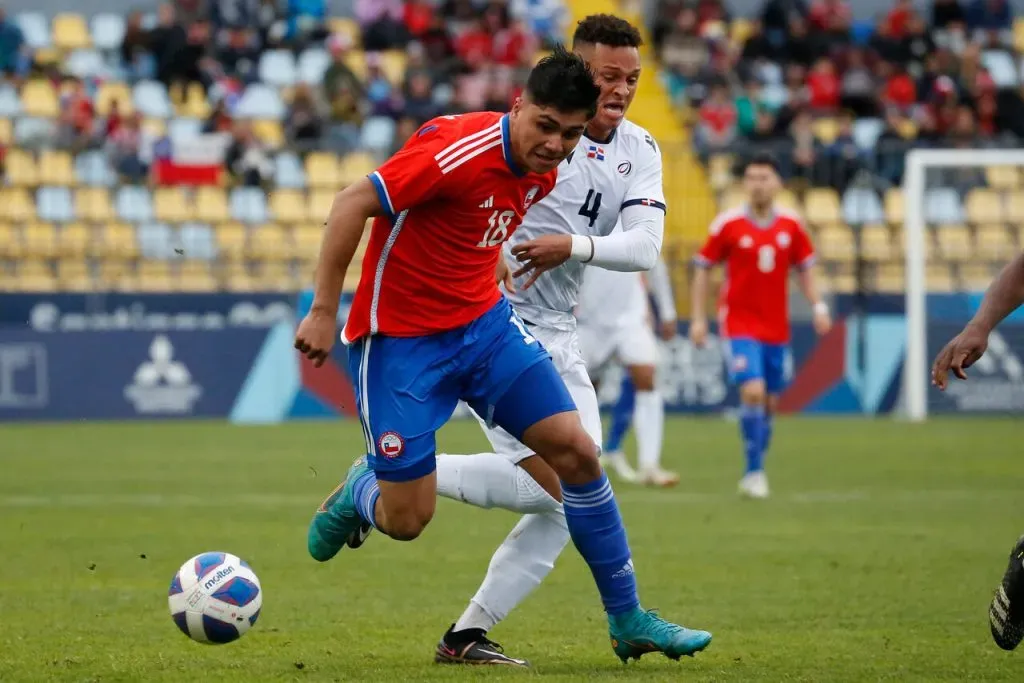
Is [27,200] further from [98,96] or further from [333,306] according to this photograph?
[333,306]

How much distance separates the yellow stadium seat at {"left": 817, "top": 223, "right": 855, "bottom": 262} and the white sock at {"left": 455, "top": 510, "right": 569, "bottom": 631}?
612 inches

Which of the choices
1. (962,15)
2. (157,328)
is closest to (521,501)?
(157,328)

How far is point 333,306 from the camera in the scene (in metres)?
5.56

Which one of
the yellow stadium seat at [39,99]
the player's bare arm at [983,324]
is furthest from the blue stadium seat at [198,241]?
the player's bare arm at [983,324]

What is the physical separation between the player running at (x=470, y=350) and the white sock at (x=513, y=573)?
0.37 m

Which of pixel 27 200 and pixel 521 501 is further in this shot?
pixel 27 200

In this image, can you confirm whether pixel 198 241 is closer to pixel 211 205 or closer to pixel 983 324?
pixel 211 205

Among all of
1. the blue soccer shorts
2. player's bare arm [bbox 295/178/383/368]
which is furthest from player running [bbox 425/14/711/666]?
the blue soccer shorts

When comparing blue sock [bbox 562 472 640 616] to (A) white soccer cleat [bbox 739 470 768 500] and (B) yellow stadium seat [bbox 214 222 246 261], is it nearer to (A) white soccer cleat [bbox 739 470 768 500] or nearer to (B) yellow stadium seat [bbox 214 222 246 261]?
(A) white soccer cleat [bbox 739 470 768 500]

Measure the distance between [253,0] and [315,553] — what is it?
20.3m

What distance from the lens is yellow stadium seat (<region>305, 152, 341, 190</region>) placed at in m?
22.8

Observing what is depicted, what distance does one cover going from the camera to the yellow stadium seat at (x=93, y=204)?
858 inches

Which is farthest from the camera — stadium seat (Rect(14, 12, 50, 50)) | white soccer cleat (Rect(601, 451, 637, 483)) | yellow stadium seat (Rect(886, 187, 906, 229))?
stadium seat (Rect(14, 12, 50, 50))

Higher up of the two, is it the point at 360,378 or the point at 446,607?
the point at 360,378
